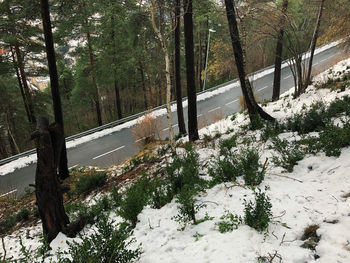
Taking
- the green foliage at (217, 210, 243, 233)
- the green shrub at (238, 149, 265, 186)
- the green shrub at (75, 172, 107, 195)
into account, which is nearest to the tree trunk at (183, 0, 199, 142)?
the green shrub at (75, 172, 107, 195)

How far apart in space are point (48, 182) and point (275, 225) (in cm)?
390

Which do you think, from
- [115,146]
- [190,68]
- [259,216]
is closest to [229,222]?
[259,216]

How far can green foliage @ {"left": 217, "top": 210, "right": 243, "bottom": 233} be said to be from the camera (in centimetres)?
311

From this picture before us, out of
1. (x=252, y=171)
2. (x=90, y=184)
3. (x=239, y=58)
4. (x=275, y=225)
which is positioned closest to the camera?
(x=275, y=225)

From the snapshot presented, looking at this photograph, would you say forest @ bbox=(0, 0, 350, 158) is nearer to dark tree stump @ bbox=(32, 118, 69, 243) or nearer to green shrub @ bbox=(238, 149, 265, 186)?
dark tree stump @ bbox=(32, 118, 69, 243)

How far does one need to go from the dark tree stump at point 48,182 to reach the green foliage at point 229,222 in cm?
308

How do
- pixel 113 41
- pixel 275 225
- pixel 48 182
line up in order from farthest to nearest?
pixel 113 41 < pixel 48 182 < pixel 275 225

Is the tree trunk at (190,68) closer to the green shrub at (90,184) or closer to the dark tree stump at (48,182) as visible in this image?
the green shrub at (90,184)

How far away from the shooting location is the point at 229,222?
3254 millimetres

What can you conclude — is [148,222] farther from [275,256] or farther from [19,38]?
[19,38]

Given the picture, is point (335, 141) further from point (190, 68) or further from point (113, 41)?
point (113, 41)

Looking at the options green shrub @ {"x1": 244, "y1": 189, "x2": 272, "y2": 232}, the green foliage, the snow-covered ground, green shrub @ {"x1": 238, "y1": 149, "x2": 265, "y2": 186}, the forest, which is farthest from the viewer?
the forest

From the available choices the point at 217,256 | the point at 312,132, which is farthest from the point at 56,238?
the point at 312,132

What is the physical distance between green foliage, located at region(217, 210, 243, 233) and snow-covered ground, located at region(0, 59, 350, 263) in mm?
86
